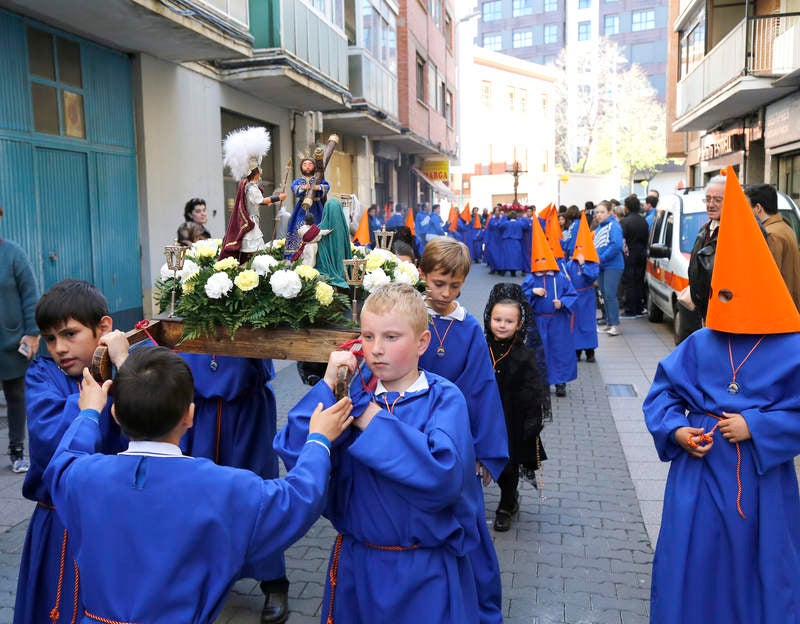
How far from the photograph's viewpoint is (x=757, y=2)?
66.5 ft

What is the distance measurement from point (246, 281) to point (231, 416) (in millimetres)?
823

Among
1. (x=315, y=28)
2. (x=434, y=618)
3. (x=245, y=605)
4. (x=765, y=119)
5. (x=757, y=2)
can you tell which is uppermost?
(x=757, y=2)

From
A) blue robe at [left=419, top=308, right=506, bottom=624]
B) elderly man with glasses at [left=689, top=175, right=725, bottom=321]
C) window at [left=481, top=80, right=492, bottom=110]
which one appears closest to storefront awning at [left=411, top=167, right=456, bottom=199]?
window at [left=481, top=80, right=492, bottom=110]

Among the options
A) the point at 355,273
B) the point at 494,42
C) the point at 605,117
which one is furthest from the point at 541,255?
the point at 494,42

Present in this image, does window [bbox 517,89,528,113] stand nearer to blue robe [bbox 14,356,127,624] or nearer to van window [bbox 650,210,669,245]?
van window [bbox 650,210,669,245]

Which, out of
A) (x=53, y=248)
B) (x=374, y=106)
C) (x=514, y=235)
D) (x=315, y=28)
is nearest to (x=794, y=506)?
(x=53, y=248)

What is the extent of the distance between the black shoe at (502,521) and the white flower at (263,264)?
2.45m

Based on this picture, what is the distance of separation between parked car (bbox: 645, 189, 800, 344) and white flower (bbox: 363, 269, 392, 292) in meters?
6.58

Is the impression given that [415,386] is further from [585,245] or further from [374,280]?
[585,245]

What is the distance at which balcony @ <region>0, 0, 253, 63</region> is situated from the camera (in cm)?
880

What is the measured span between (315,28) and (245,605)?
13.1m

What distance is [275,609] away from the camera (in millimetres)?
3793

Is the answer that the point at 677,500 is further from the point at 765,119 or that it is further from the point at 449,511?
the point at 765,119

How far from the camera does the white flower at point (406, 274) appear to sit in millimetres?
3648
